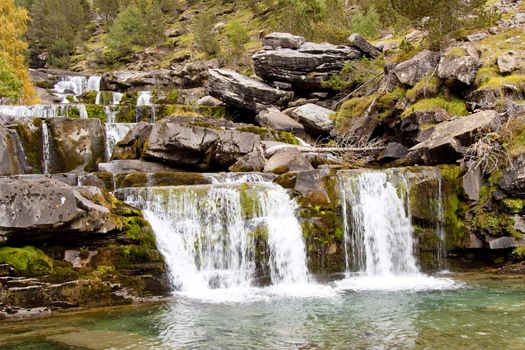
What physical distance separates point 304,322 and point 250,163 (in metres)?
10.1

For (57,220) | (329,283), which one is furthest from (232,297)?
(57,220)

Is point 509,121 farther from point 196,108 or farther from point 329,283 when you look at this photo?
point 196,108

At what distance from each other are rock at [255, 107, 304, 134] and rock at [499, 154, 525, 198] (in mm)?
13506

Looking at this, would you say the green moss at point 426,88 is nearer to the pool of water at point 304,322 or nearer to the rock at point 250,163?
the rock at point 250,163

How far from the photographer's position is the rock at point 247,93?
29078 mm

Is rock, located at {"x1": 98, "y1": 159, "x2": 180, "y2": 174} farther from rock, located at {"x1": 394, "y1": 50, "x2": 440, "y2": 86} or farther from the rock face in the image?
the rock face

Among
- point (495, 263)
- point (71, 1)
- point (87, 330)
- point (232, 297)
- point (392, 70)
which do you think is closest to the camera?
point (87, 330)

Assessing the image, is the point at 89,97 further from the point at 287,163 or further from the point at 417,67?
the point at 417,67

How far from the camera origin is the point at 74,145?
20.7 meters

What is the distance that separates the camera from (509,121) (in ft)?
52.3

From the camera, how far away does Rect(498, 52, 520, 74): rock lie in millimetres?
18703

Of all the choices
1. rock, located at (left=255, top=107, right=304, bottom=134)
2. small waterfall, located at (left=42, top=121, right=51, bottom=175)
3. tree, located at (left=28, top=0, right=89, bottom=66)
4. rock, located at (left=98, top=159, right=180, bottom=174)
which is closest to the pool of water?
rock, located at (left=98, top=159, right=180, bottom=174)

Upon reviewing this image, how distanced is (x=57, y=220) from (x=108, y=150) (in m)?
11.3

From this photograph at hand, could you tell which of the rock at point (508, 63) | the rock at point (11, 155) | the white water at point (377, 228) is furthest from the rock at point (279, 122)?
the rock at point (11, 155)
